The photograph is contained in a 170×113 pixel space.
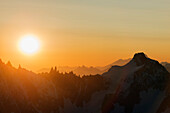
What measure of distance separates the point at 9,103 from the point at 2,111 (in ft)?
29.5

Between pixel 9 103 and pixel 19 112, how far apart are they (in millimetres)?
9710

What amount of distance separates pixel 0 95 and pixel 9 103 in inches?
339

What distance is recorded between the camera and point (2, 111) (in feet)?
629

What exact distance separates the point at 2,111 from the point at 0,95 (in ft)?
40.2

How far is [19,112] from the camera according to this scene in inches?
7825

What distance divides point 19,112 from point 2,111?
12492 mm

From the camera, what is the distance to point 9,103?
199 meters

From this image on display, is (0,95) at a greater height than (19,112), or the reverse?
(0,95)

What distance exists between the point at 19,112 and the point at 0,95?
18.2m
